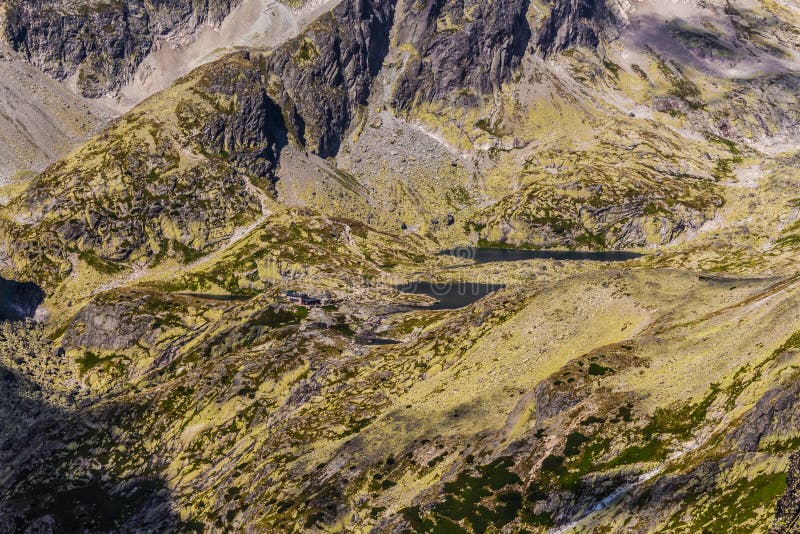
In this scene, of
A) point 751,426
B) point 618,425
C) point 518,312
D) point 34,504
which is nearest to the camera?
point 751,426

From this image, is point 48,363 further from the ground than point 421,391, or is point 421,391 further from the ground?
point 421,391

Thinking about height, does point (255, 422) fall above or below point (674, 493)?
below

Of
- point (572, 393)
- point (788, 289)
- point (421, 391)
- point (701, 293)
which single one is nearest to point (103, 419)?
point (421, 391)

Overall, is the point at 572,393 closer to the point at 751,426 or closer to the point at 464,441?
the point at 464,441

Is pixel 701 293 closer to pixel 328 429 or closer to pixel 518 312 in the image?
pixel 518 312

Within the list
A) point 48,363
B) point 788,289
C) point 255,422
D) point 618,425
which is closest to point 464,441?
point 618,425

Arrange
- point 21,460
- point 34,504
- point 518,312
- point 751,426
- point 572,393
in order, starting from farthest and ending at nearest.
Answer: point 21,460, point 34,504, point 518,312, point 572,393, point 751,426

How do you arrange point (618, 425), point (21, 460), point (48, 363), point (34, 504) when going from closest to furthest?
point (618, 425), point (34, 504), point (21, 460), point (48, 363)

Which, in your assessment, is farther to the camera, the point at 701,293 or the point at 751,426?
the point at 701,293

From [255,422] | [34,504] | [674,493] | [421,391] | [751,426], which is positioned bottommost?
[34,504]
